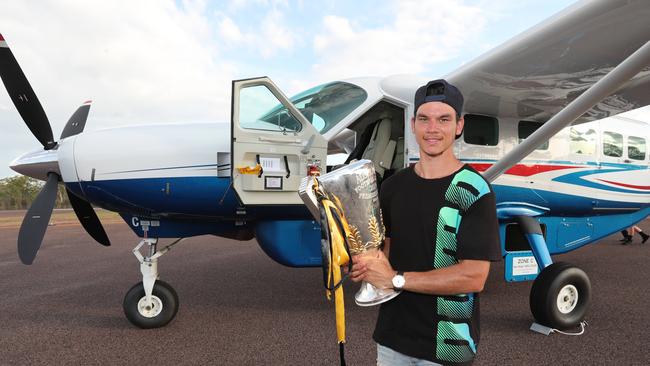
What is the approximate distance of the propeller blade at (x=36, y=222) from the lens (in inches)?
168

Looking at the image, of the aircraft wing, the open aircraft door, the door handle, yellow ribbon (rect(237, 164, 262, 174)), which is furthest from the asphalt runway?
the aircraft wing

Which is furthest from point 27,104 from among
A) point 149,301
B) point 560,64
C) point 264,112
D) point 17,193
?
point 17,193

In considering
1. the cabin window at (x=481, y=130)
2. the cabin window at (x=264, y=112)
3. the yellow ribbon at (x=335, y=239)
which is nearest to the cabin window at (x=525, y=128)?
the cabin window at (x=481, y=130)

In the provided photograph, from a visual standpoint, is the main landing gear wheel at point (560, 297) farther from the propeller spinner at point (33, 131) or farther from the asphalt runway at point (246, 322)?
the propeller spinner at point (33, 131)

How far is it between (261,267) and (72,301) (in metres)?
3.21

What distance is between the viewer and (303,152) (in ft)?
13.5

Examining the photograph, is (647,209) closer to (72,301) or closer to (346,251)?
(346,251)

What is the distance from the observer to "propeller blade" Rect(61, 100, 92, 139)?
449 cm

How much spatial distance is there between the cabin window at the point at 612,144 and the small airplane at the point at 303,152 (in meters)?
0.60

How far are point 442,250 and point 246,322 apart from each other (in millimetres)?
3524

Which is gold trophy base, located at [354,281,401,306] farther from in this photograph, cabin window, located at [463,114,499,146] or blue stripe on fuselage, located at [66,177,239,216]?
cabin window, located at [463,114,499,146]

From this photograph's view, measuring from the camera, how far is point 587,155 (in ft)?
18.5

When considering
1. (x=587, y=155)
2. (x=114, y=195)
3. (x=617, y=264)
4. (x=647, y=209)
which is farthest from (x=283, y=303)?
(x=617, y=264)

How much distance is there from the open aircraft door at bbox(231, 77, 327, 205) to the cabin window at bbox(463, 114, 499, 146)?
1985 millimetres
